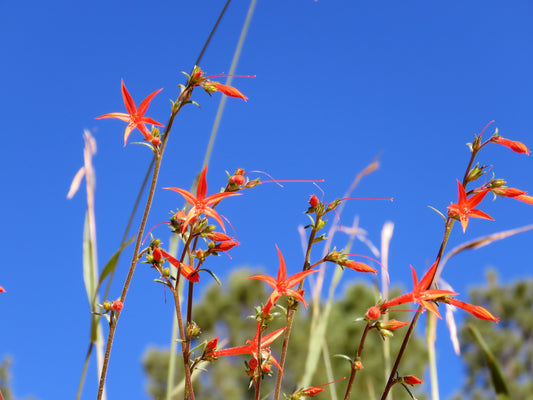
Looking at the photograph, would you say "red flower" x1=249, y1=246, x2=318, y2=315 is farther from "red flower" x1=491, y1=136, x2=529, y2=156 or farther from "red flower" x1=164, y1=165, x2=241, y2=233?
"red flower" x1=491, y1=136, x2=529, y2=156

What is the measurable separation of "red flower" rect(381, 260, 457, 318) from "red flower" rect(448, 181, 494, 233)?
0.12m

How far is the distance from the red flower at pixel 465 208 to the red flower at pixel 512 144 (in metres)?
0.21

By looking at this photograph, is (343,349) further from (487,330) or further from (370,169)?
(370,169)

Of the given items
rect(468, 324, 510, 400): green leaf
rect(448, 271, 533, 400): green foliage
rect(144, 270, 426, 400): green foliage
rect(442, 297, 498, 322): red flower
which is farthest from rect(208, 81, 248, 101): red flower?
rect(448, 271, 533, 400): green foliage

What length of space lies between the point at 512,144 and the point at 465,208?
0.28m

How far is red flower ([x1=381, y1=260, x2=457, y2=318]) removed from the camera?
121 cm

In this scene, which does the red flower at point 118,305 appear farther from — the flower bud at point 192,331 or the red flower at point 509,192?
the red flower at point 509,192

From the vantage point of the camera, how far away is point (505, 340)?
20.6 metres

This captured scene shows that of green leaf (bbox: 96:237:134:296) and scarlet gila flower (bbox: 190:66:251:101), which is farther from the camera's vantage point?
green leaf (bbox: 96:237:134:296)

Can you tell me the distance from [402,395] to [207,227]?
1667 cm

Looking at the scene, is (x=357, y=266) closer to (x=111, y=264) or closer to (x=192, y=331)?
(x=192, y=331)

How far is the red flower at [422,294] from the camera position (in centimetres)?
121

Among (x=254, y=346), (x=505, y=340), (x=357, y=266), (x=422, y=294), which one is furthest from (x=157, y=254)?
(x=505, y=340)

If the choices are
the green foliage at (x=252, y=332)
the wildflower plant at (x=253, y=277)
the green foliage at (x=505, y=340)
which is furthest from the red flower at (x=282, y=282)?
the green foliage at (x=505, y=340)
